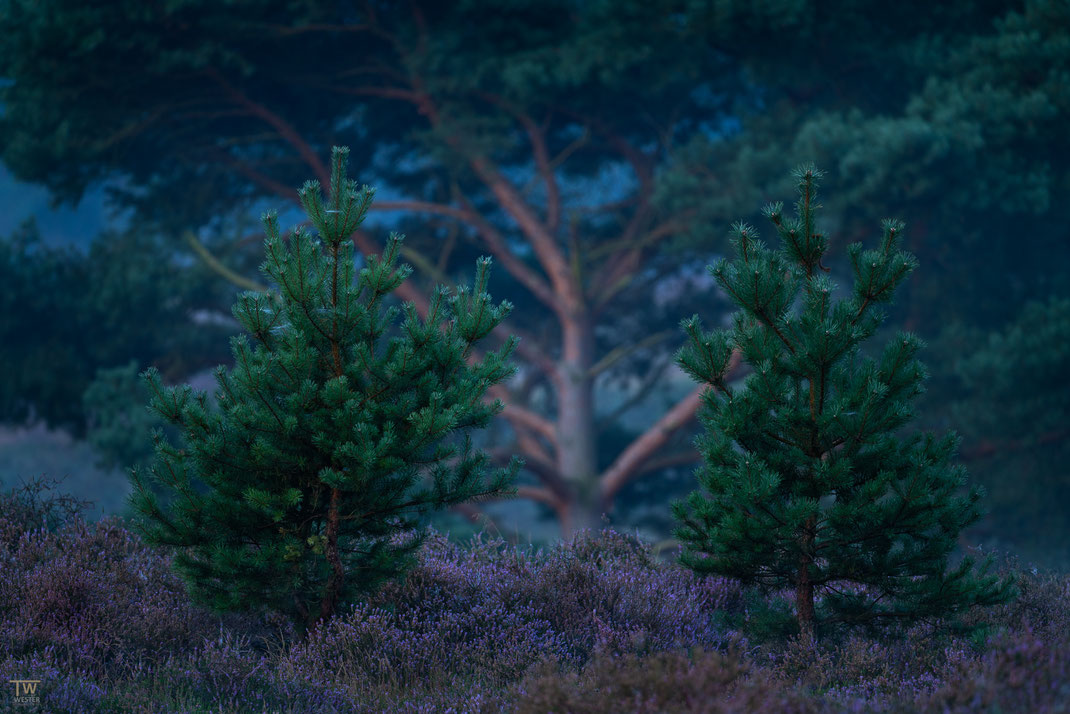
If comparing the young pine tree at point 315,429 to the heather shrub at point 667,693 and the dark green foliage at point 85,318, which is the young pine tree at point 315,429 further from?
the dark green foliage at point 85,318

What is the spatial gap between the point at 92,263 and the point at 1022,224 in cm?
1909

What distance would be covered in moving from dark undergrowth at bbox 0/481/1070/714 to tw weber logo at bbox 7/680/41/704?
0.06 metres

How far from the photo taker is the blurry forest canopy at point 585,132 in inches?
574

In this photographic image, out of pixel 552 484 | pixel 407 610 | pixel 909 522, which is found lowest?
pixel 909 522

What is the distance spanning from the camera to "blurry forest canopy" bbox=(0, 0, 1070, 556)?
14.6m

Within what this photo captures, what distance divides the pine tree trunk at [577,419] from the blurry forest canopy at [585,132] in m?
0.06

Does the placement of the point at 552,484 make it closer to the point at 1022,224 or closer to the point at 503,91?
the point at 503,91

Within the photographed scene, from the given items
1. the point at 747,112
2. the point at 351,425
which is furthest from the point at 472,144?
the point at 351,425

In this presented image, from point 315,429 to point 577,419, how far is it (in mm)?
14111

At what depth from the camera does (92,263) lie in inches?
724

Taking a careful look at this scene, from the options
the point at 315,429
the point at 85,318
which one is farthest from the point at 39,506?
the point at 85,318

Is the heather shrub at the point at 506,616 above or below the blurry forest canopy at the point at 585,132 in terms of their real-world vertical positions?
below

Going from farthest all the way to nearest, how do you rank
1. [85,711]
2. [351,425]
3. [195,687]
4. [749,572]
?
[749,572]
[351,425]
[195,687]
[85,711]

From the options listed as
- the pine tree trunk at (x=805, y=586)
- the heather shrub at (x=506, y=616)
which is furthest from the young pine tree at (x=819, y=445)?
the heather shrub at (x=506, y=616)
